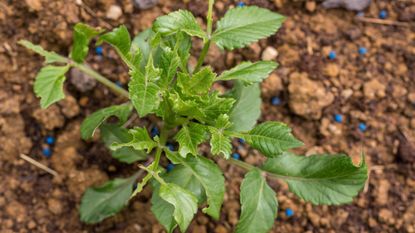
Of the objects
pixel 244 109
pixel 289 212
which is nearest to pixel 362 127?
pixel 289 212

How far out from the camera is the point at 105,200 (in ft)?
7.04

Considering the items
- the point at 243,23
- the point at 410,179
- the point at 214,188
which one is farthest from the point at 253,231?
the point at 410,179

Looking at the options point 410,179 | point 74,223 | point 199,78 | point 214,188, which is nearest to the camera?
point 199,78

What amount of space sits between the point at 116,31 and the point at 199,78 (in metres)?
0.30

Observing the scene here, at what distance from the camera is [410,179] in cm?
236

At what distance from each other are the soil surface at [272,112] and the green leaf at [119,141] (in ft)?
0.61

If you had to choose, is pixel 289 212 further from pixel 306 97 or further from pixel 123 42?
pixel 123 42

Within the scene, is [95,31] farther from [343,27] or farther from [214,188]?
[343,27]

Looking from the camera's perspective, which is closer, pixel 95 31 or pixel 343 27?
pixel 95 31

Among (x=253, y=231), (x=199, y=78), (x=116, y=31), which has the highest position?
(x=116, y=31)

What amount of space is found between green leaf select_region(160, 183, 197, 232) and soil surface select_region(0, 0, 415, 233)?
57 cm

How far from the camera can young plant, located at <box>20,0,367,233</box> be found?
169 centimetres

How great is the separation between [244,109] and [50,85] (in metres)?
0.69

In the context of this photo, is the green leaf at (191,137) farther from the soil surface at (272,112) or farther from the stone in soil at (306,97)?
the stone in soil at (306,97)
